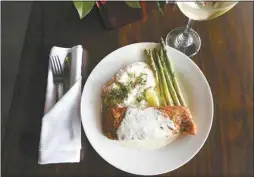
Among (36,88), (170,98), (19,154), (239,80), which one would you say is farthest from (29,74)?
(239,80)

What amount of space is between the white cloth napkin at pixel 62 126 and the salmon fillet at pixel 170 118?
68 mm

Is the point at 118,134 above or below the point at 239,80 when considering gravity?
below

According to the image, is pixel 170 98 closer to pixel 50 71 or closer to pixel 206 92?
pixel 206 92

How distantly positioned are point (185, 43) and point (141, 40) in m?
0.11

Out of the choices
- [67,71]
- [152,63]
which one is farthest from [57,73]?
[152,63]

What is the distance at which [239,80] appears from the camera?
749 mm

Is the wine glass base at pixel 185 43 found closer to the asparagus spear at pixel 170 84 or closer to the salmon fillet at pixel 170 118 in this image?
the asparagus spear at pixel 170 84

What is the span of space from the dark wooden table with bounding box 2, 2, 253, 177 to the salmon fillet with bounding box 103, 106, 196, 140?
0.22ft

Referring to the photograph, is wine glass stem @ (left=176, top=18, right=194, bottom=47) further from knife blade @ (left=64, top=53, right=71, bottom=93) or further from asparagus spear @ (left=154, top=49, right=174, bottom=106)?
knife blade @ (left=64, top=53, right=71, bottom=93)

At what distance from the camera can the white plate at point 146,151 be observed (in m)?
0.65

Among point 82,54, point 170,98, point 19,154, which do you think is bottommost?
point 19,154

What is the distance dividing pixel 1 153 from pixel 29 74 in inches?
7.1

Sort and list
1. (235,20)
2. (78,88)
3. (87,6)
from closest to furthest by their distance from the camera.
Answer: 1. (87,6)
2. (78,88)
3. (235,20)

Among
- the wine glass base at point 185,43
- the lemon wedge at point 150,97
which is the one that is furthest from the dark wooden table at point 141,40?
the lemon wedge at point 150,97
